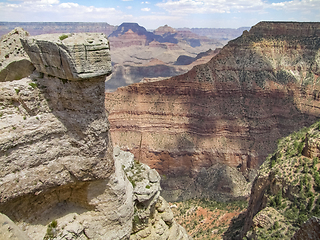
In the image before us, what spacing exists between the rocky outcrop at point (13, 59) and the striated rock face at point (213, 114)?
120 feet

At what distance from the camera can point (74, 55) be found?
1050 cm

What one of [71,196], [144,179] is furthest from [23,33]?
[144,179]

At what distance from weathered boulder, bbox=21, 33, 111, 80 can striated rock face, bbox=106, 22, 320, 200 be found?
1561 inches

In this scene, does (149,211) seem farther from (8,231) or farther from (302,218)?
(302,218)

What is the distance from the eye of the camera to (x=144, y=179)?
59.0 feet

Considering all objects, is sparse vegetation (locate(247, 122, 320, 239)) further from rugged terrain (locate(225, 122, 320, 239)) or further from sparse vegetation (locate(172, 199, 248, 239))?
sparse vegetation (locate(172, 199, 248, 239))

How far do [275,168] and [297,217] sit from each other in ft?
19.2

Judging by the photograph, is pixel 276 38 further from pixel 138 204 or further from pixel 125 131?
pixel 138 204

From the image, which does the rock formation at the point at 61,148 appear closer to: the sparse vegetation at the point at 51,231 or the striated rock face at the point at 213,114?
the sparse vegetation at the point at 51,231

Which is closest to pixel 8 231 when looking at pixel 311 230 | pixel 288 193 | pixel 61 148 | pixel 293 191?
pixel 61 148

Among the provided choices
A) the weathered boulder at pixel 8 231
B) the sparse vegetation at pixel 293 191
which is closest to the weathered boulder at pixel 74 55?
the weathered boulder at pixel 8 231

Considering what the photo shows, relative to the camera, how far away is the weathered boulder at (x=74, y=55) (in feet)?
34.6

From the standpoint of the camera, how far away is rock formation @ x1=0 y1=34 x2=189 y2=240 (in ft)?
35.7

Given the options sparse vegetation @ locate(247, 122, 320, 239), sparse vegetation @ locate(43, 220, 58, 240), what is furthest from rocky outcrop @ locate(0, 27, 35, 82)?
sparse vegetation @ locate(247, 122, 320, 239)
